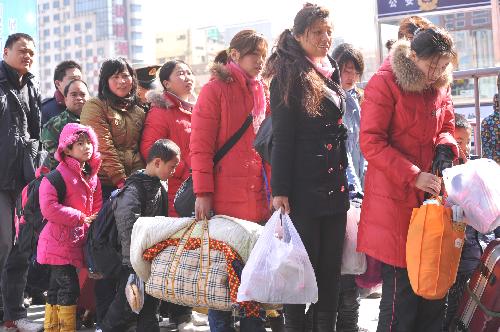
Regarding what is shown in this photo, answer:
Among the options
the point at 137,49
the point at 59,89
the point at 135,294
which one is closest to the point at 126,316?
the point at 135,294

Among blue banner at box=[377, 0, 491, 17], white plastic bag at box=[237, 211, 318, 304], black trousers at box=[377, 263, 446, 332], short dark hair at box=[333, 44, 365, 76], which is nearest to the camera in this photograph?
white plastic bag at box=[237, 211, 318, 304]

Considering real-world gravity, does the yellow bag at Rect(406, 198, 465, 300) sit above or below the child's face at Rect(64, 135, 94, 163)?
below

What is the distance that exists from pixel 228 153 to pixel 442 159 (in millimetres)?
1240

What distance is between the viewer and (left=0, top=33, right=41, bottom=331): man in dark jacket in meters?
5.55

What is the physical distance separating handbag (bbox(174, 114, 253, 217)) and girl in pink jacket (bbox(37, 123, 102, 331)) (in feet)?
3.06

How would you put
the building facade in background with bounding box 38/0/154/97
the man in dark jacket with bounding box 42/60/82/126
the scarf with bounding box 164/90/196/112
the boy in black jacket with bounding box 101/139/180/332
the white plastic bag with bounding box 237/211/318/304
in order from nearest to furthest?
1. the white plastic bag with bounding box 237/211/318/304
2. the boy in black jacket with bounding box 101/139/180/332
3. the scarf with bounding box 164/90/196/112
4. the man in dark jacket with bounding box 42/60/82/126
5. the building facade in background with bounding box 38/0/154/97

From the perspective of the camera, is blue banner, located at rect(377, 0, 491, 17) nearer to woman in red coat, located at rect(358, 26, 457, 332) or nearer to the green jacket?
the green jacket

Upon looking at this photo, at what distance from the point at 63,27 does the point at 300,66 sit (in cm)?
12862

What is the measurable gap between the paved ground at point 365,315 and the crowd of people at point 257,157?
0.44 m

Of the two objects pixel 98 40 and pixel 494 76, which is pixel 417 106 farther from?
pixel 98 40

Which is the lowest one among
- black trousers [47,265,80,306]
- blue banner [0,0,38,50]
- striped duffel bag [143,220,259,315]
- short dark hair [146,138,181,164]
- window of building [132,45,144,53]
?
black trousers [47,265,80,306]

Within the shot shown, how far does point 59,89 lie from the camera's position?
20.7ft

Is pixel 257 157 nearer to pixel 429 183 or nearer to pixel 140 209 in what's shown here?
pixel 140 209

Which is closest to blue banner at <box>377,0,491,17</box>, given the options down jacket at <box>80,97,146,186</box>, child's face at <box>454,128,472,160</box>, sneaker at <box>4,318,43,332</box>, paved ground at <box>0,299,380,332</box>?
child's face at <box>454,128,472,160</box>
